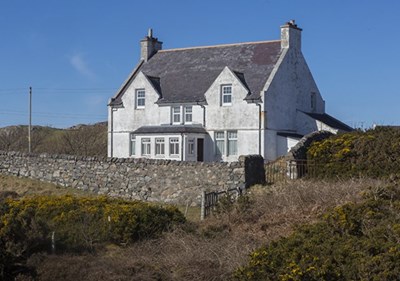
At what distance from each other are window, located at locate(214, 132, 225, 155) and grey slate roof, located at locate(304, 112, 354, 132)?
570 cm

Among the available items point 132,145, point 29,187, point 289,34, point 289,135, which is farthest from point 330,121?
point 29,187

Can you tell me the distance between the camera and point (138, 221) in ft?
60.8

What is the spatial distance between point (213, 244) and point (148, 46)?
35.1 meters

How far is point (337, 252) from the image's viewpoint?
12.3 metres

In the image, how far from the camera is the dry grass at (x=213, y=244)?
575 inches

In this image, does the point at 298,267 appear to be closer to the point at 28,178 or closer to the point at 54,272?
the point at 54,272

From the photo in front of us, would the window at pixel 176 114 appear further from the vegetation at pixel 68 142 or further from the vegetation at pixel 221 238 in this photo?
the vegetation at pixel 221 238

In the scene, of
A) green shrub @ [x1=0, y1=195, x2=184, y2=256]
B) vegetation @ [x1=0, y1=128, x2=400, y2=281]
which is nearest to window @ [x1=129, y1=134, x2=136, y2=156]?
vegetation @ [x1=0, y1=128, x2=400, y2=281]

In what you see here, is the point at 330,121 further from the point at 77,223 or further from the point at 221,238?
the point at 221,238

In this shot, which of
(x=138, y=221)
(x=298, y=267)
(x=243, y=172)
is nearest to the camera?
(x=298, y=267)

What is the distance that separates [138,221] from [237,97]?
2424 centimetres

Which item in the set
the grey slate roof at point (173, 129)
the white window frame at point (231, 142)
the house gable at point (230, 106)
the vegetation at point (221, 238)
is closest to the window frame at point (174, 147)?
the grey slate roof at point (173, 129)

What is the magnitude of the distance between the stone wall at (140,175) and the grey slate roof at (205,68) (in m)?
13.5

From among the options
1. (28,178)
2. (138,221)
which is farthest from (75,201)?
(28,178)
